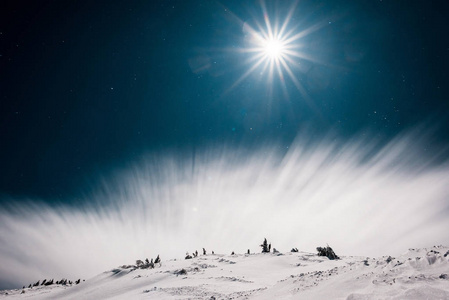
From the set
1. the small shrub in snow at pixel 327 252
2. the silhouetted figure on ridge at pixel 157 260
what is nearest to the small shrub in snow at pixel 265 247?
the small shrub in snow at pixel 327 252

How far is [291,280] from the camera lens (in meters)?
9.35

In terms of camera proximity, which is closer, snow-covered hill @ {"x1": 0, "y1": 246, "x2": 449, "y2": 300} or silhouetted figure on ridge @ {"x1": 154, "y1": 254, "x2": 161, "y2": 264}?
snow-covered hill @ {"x1": 0, "y1": 246, "x2": 449, "y2": 300}

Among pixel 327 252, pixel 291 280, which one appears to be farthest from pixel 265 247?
pixel 291 280

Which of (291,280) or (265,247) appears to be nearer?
(291,280)

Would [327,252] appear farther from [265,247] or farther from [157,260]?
[157,260]

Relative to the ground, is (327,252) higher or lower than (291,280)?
higher

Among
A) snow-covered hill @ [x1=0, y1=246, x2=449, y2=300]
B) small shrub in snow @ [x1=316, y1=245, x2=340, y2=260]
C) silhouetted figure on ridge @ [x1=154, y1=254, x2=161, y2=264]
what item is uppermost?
silhouetted figure on ridge @ [x1=154, y1=254, x2=161, y2=264]

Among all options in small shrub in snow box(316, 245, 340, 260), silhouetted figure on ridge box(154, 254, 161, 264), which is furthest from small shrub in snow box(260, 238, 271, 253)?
silhouetted figure on ridge box(154, 254, 161, 264)

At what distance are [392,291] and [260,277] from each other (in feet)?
34.1

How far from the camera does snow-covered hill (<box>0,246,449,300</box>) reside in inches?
224

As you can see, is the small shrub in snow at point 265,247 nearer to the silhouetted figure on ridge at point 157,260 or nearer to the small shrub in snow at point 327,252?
the small shrub in snow at point 327,252

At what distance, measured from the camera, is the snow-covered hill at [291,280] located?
569 cm

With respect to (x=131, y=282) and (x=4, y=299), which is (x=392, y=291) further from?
(x=4, y=299)

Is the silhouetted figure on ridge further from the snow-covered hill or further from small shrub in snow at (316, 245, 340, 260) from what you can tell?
small shrub in snow at (316, 245, 340, 260)
